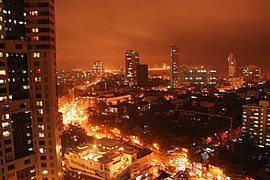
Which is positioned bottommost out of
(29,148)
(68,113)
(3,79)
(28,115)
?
(68,113)

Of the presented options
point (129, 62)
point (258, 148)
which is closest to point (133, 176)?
point (258, 148)

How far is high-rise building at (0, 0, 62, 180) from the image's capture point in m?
10.3

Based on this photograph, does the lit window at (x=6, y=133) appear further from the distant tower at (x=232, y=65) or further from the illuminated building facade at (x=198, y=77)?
the distant tower at (x=232, y=65)

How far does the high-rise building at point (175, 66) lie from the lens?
185 feet

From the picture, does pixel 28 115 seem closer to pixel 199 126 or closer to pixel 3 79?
pixel 3 79

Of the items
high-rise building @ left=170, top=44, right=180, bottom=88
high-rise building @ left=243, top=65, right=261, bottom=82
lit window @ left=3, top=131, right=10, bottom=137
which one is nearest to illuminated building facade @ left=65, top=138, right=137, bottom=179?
lit window @ left=3, top=131, right=10, bottom=137

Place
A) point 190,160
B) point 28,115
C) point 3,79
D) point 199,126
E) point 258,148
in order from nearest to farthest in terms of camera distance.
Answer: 1. point 3,79
2. point 28,115
3. point 190,160
4. point 258,148
5. point 199,126

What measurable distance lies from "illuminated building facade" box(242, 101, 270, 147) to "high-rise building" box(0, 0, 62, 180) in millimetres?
14302

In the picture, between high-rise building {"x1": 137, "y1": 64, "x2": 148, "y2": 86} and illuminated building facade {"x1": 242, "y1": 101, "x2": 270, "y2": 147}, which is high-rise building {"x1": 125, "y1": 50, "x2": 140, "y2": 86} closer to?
high-rise building {"x1": 137, "y1": 64, "x2": 148, "y2": 86}

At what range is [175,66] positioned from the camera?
5859 cm

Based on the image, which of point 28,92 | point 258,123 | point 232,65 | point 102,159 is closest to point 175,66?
point 232,65

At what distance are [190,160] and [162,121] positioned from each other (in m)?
8.23

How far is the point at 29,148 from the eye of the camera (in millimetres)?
11250

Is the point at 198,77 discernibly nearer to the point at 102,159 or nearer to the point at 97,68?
the point at 97,68
